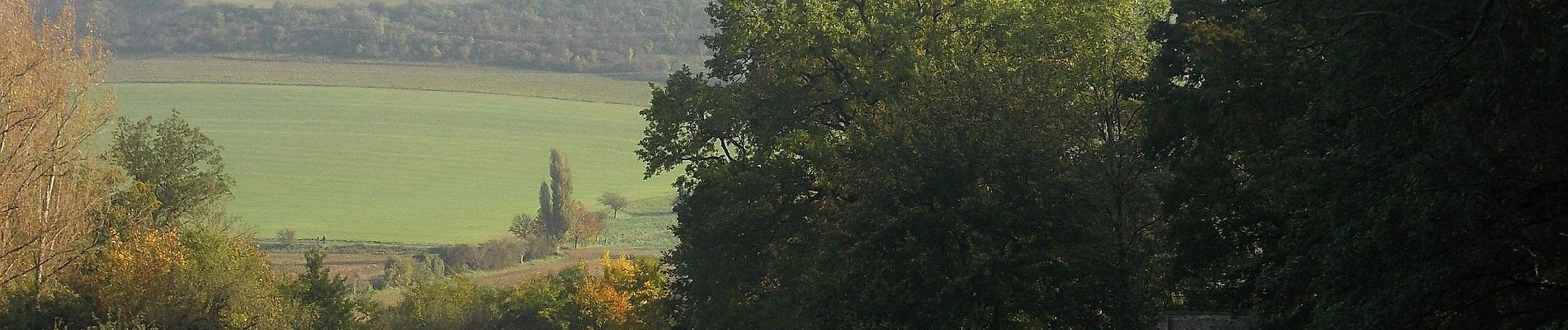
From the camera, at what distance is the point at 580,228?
121 m

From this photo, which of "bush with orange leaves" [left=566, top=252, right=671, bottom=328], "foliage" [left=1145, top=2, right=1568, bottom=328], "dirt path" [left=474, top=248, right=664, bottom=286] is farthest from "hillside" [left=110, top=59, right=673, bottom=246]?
"foliage" [left=1145, top=2, right=1568, bottom=328]

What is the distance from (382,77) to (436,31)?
12.3m

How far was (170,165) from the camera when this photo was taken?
49.9 m

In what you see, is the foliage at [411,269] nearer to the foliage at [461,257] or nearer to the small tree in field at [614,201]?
the foliage at [461,257]

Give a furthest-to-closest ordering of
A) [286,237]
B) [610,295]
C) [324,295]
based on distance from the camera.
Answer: [286,237]
[610,295]
[324,295]

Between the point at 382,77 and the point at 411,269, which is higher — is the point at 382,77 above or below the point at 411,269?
above

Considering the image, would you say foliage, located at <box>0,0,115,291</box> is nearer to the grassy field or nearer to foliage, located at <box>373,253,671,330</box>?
foliage, located at <box>373,253,671,330</box>

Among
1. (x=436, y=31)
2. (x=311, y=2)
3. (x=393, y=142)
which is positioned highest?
(x=311, y=2)

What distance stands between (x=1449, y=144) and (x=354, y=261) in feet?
326

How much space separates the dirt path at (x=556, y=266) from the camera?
100562mm

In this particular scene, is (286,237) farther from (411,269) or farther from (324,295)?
(324,295)

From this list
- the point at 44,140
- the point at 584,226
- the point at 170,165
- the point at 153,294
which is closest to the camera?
the point at 44,140

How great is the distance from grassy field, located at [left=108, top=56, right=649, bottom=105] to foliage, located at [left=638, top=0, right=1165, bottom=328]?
128307 millimetres

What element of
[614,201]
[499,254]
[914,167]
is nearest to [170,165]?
[914,167]
